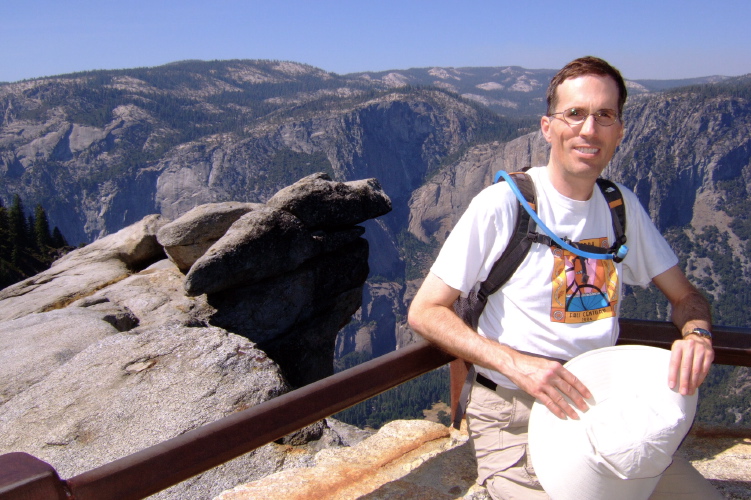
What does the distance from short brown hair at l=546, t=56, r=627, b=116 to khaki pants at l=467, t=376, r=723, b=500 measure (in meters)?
2.08

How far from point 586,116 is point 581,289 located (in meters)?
1.15

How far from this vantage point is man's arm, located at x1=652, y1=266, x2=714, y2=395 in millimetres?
3070

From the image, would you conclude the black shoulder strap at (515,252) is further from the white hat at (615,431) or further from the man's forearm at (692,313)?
the man's forearm at (692,313)

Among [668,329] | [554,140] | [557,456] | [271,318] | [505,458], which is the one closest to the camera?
[557,456]

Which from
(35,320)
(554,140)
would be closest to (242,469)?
(554,140)

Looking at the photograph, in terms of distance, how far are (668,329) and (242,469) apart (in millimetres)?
4522

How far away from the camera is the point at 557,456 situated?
295 cm

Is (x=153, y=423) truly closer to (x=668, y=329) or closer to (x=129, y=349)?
(x=129, y=349)

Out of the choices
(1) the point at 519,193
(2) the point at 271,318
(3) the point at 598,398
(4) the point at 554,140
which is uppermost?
(4) the point at 554,140

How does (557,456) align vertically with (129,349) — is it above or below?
above

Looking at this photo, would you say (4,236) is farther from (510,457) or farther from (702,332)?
(702,332)

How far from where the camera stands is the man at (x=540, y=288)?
3.53m

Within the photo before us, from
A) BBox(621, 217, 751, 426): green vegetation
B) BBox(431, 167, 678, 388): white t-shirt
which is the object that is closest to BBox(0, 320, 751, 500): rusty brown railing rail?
BBox(431, 167, 678, 388): white t-shirt

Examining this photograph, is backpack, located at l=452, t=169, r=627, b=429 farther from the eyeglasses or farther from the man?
the eyeglasses
